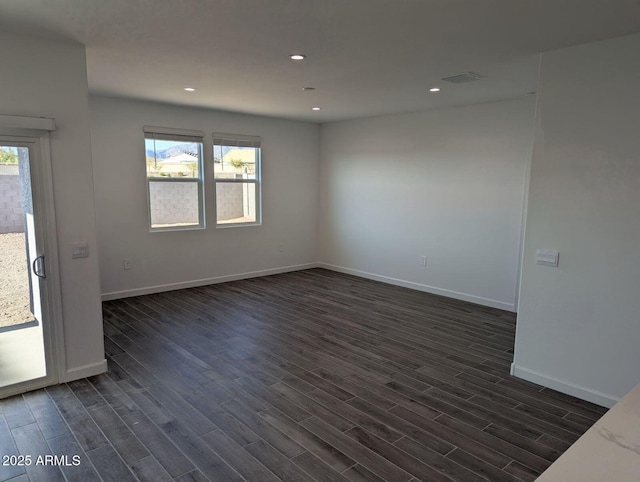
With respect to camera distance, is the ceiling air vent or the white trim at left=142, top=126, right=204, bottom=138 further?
the white trim at left=142, top=126, right=204, bottom=138

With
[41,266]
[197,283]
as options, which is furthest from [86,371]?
[197,283]

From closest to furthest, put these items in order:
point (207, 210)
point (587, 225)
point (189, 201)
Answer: point (587, 225) < point (189, 201) < point (207, 210)

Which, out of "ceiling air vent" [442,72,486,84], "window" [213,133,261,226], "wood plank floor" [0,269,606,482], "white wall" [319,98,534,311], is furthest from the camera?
"window" [213,133,261,226]

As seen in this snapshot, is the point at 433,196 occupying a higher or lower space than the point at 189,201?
higher

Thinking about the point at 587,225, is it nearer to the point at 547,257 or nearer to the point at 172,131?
the point at 547,257

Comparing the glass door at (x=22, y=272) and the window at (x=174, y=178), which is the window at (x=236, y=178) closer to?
the window at (x=174, y=178)

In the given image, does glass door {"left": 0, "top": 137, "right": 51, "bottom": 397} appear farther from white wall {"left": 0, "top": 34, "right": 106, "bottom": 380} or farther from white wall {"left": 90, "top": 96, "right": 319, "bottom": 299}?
white wall {"left": 90, "top": 96, "right": 319, "bottom": 299}

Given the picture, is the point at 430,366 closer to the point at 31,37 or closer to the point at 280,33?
the point at 280,33

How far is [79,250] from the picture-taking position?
3283mm

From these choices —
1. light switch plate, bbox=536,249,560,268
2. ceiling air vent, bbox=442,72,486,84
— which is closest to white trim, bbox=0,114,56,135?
ceiling air vent, bbox=442,72,486,84

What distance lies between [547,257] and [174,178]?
4.87 m

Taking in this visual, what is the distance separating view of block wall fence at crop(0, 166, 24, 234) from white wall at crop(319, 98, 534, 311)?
4874mm

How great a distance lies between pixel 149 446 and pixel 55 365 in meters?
1.32

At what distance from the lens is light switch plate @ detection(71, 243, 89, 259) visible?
326 centimetres
